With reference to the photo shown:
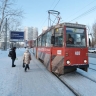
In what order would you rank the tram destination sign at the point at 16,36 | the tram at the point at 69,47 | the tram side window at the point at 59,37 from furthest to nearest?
the tram destination sign at the point at 16,36, the tram side window at the point at 59,37, the tram at the point at 69,47

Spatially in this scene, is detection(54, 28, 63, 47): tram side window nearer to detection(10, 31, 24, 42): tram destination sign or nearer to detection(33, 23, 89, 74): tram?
detection(33, 23, 89, 74): tram

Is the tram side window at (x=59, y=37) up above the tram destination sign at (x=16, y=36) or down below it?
below

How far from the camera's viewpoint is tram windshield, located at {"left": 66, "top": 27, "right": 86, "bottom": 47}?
9.18 m

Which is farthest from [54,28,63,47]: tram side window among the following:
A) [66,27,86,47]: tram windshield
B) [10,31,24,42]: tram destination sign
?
[10,31,24,42]: tram destination sign

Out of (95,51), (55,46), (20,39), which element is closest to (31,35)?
(95,51)

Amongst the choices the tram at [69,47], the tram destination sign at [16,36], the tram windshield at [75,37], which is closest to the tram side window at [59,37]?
the tram at [69,47]

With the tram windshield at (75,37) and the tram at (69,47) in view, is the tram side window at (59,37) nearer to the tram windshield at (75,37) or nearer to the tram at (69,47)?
the tram at (69,47)

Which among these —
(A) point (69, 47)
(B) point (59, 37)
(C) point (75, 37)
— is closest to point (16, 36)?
(B) point (59, 37)

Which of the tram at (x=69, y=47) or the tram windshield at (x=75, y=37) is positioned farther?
the tram windshield at (x=75, y=37)

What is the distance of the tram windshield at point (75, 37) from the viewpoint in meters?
9.18

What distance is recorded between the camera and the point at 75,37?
9289 mm

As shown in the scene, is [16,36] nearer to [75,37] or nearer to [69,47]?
[75,37]

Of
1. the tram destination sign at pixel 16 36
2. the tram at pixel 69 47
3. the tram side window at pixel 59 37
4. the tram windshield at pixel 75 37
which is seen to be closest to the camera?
the tram at pixel 69 47

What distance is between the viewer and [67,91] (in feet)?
21.2
